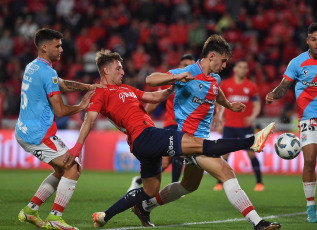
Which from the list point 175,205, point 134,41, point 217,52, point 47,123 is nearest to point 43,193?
point 47,123

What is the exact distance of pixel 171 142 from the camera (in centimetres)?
652

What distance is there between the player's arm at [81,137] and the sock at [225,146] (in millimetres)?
1327

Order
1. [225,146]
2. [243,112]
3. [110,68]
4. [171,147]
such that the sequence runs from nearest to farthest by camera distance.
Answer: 1. [225,146]
2. [171,147]
3. [110,68]
4. [243,112]

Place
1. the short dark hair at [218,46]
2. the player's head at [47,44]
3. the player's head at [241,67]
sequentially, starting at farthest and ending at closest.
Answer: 1. the player's head at [241,67]
2. the player's head at [47,44]
3. the short dark hair at [218,46]

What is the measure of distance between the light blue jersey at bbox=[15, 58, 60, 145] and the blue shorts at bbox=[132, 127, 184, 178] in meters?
1.12

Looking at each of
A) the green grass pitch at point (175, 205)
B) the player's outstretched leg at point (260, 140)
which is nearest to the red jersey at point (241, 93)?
the green grass pitch at point (175, 205)

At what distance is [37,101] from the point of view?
22.6ft

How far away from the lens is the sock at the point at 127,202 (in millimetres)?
6895

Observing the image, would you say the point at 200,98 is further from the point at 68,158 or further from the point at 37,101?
the point at 37,101

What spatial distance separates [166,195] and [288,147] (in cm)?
162

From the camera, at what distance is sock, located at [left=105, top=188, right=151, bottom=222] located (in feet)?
22.6

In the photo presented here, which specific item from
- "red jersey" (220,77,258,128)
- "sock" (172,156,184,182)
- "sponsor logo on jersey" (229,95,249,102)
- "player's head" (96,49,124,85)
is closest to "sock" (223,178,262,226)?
"player's head" (96,49,124,85)

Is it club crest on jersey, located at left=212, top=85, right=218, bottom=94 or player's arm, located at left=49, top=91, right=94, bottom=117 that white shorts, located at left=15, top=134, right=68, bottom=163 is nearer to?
player's arm, located at left=49, top=91, right=94, bottom=117

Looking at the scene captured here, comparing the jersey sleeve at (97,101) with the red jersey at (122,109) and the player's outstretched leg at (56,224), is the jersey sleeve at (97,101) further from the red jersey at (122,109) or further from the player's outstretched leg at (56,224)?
the player's outstretched leg at (56,224)
